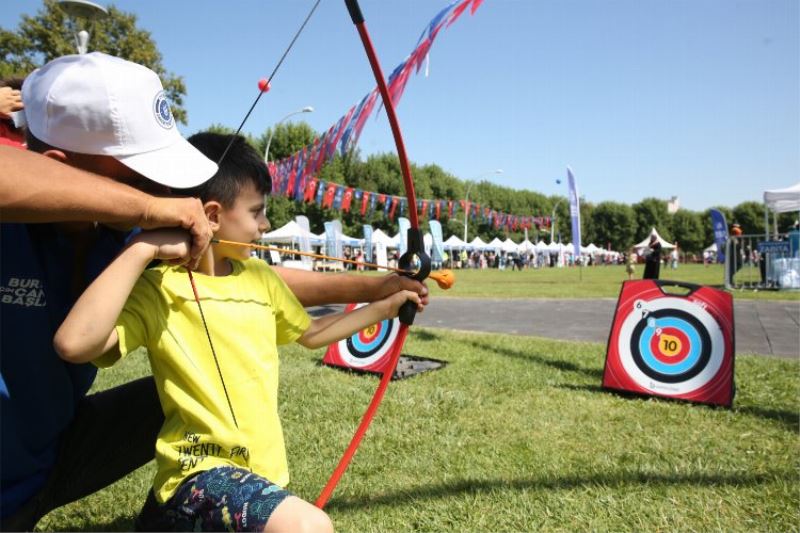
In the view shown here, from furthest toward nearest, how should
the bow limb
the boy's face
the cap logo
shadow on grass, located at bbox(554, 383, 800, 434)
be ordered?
shadow on grass, located at bbox(554, 383, 800, 434) < the bow limb < the boy's face < the cap logo

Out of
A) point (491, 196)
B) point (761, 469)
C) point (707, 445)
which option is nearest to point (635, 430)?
point (707, 445)

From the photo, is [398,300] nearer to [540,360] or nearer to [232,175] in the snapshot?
[232,175]

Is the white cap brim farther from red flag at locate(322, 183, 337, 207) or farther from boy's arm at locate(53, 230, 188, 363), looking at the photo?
red flag at locate(322, 183, 337, 207)

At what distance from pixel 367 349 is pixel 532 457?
7.62ft

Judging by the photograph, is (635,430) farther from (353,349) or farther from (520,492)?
(353,349)

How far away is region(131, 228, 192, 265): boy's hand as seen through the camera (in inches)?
49.5

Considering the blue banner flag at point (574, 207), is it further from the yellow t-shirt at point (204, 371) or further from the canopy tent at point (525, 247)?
the canopy tent at point (525, 247)

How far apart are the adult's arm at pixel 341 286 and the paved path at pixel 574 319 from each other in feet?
17.5

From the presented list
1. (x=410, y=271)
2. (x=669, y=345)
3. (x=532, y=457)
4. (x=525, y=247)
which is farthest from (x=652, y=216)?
(x=410, y=271)

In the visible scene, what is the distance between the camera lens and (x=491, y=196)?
6175 centimetres

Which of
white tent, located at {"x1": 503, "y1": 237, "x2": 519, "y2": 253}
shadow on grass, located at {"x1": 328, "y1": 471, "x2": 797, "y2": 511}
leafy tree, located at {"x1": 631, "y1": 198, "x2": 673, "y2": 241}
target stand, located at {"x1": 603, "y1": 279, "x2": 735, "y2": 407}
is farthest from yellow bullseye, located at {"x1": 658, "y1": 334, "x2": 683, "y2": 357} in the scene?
leafy tree, located at {"x1": 631, "y1": 198, "x2": 673, "y2": 241}

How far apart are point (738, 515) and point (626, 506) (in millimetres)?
422

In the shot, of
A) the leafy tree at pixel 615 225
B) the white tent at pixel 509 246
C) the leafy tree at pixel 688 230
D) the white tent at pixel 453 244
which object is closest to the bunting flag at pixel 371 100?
the white tent at pixel 453 244

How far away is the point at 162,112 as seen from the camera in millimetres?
1399
